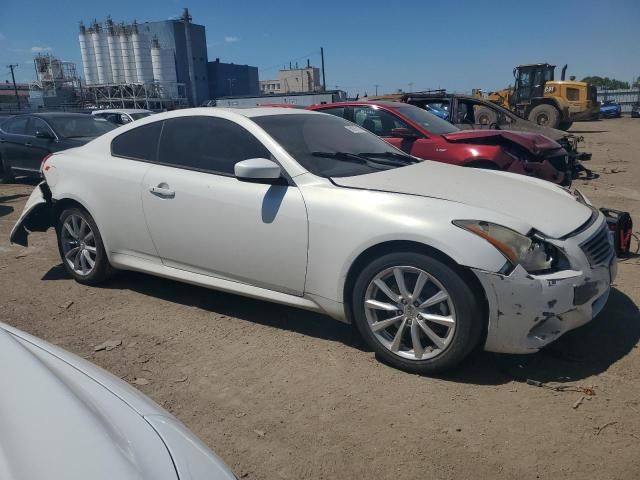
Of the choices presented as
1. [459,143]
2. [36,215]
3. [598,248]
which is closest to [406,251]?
[598,248]

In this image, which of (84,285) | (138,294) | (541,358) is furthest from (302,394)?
(84,285)

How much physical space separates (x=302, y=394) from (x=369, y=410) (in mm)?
397

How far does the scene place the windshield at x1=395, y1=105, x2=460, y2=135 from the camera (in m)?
7.48

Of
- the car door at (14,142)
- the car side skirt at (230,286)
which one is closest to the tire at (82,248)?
the car side skirt at (230,286)

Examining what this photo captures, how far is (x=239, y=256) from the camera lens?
3570mm

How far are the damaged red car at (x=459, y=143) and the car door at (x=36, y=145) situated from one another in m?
5.42

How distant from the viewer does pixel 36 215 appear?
4852mm

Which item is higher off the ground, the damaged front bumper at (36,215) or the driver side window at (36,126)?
the driver side window at (36,126)

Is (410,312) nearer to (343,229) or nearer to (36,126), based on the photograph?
(343,229)

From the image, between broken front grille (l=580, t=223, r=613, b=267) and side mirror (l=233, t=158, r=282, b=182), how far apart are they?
1843mm

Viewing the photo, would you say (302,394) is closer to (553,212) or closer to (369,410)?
(369,410)

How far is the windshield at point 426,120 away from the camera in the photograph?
748 centimetres

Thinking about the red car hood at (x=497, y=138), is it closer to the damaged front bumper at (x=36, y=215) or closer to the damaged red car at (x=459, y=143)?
the damaged red car at (x=459, y=143)

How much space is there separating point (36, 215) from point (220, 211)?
227 centimetres
